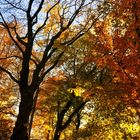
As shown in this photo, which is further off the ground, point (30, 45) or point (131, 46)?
point (30, 45)

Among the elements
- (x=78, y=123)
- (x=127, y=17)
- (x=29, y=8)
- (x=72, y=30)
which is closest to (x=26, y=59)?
(x=29, y=8)

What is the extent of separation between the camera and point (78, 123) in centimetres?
3272

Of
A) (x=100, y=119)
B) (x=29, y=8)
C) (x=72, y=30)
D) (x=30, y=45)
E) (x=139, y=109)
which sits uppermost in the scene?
(x=72, y=30)

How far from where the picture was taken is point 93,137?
966 inches

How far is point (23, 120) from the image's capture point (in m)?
17.0

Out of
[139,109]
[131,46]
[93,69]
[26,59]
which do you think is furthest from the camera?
[93,69]

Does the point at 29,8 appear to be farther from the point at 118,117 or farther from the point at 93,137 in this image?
the point at 93,137

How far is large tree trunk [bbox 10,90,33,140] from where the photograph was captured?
54.9ft

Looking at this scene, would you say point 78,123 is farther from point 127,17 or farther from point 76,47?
point 127,17

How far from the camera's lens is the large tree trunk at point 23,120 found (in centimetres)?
1672

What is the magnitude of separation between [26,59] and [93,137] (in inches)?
361

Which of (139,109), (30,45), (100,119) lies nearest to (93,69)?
(100,119)

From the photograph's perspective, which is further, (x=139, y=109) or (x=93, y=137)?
(x=93, y=137)

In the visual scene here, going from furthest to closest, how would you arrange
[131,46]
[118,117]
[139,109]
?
[118,117], [139,109], [131,46]
